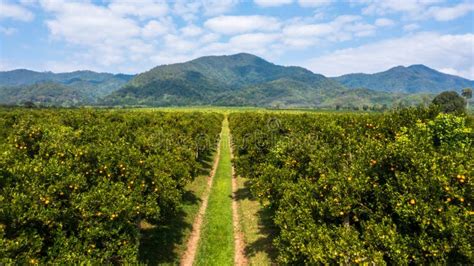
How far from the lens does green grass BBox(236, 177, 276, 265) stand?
23791 millimetres

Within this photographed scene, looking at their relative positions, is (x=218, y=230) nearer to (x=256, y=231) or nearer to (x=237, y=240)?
(x=237, y=240)

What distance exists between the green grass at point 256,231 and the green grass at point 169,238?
5.74 metres

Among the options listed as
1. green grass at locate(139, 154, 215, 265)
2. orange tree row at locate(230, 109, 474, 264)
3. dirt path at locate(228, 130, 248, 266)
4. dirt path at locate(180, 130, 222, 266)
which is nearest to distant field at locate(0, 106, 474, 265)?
orange tree row at locate(230, 109, 474, 264)

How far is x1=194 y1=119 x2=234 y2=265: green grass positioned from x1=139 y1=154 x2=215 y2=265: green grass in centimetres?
164

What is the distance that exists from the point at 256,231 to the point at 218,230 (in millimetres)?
4000

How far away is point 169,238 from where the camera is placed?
26203 millimetres

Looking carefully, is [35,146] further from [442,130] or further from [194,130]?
[194,130]

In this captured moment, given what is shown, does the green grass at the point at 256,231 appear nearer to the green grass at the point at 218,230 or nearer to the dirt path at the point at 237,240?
the dirt path at the point at 237,240


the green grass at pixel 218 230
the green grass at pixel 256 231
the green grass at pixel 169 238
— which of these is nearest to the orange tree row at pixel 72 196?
the green grass at pixel 169 238

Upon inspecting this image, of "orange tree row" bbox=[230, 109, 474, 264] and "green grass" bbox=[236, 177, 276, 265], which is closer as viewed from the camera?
"orange tree row" bbox=[230, 109, 474, 264]

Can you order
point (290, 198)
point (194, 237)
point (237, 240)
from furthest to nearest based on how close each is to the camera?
1. point (194, 237)
2. point (237, 240)
3. point (290, 198)

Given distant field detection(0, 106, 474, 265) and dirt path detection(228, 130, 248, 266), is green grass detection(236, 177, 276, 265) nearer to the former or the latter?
distant field detection(0, 106, 474, 265)

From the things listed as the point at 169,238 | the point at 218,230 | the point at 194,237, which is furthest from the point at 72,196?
the point at 218,230

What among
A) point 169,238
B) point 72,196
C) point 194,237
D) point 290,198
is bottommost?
point 194,237
